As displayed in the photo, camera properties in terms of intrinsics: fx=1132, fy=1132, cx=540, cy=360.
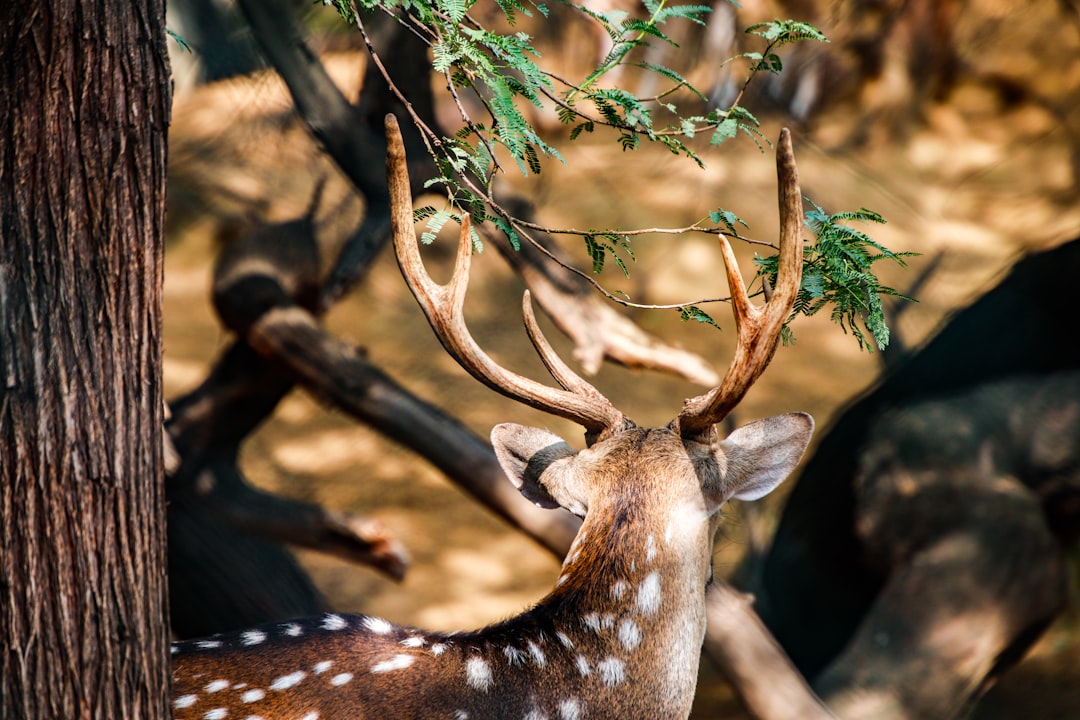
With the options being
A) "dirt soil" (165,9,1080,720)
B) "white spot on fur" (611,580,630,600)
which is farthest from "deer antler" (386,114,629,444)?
"dirt soil" (165,9,1080,720)

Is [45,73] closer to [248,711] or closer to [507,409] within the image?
[248,711]

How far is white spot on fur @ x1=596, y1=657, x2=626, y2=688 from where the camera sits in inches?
84.4

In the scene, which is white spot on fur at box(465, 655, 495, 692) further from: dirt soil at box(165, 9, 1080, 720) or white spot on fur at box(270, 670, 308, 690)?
dirt soil at box(165, 9, 1080, 720)

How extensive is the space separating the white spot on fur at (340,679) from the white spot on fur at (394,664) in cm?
5

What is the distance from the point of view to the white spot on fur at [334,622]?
7.46 feet

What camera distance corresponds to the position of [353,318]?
7004 mm

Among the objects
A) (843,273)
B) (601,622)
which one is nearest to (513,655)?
(601,622)

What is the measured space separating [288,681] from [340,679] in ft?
0.32

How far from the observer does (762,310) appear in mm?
2084

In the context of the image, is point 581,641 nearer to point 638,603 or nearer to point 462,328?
point 638,603

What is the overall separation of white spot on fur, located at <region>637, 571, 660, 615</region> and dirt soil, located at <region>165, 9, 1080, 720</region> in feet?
10.4

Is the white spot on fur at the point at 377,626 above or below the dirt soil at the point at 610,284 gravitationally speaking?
below

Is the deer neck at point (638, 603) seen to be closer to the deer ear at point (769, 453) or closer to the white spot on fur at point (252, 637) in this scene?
the deer ear at point (769, 453)

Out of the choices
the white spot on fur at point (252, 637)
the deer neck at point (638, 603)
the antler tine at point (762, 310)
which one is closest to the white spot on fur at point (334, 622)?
the white spot on fur at point (252, 637)
